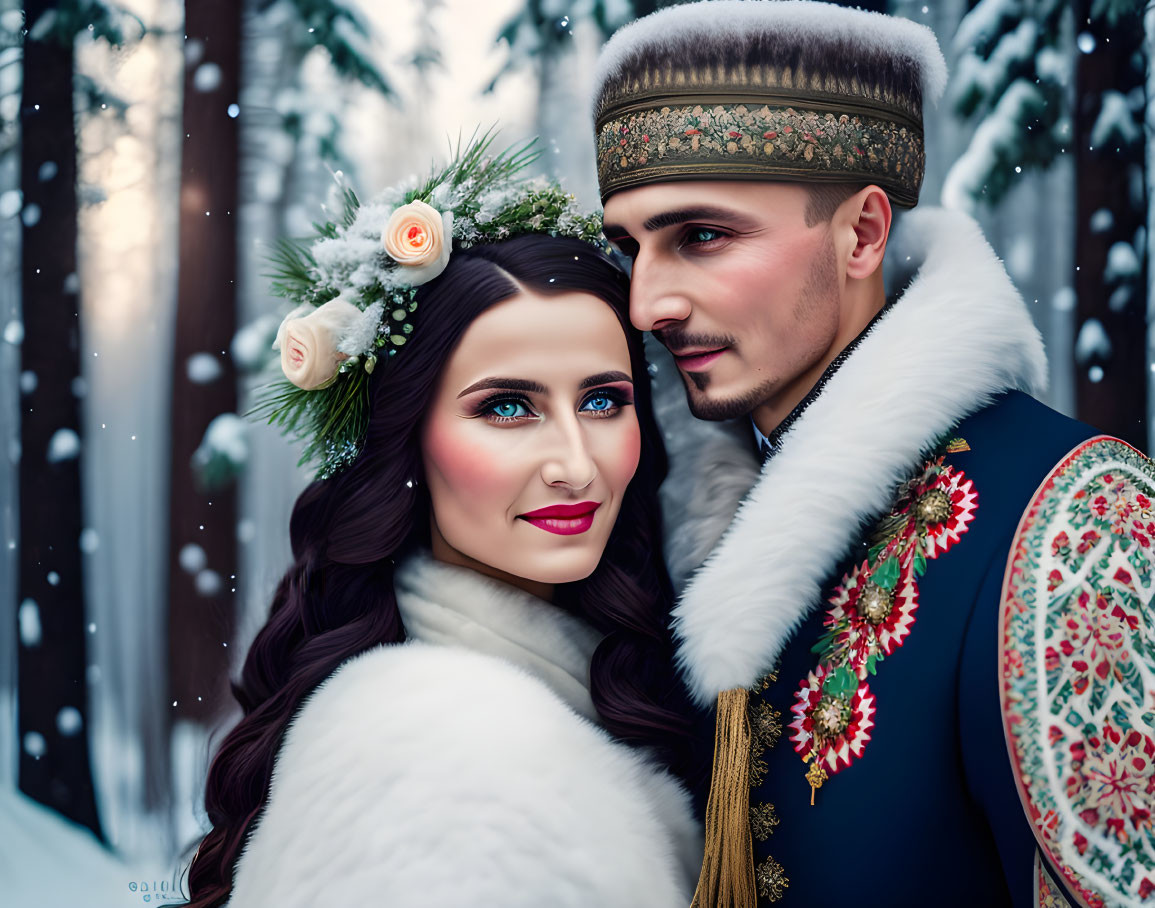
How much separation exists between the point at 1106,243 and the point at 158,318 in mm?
3473

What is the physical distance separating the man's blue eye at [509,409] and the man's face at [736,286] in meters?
0.38

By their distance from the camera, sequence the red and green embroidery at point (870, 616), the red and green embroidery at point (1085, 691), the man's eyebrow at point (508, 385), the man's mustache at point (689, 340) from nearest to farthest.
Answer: the red and green embroidery at point (1085, 691), the red and green embroidery at point (870, 616), the man's eyebrow at point (508, 385), the man's mustache at point (689, 340)

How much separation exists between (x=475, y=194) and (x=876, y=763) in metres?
1.65

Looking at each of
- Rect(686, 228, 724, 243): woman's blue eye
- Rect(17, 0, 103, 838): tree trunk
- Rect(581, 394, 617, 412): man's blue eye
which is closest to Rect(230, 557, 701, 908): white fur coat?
Rect(581, 394, 617, 412): man's blue eye

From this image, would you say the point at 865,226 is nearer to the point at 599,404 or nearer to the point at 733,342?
the point at 733,342

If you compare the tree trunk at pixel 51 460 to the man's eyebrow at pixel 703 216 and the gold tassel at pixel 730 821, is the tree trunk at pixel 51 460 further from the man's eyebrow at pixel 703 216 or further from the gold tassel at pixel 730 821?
the gold tassel at pixel 730 821

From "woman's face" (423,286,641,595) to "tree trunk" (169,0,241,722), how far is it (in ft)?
5.26

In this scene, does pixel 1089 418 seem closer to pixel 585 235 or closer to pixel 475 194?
pixel 585 235

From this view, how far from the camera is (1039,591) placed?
1.66 meters

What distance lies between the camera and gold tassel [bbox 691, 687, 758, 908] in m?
→ 1.89

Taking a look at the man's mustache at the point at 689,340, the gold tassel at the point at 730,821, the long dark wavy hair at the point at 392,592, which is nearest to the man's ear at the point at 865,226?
the man's mustache at the point at 689,340

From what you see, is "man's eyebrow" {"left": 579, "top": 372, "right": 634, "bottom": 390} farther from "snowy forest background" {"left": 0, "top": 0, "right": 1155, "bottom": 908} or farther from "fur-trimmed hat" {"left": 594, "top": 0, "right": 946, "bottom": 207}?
"snowy forest background" {"left": 0, "top": 0, "right": 1155, "bottom": 908}

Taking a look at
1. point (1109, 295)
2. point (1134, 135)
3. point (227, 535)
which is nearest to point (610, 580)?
point (227, 535)

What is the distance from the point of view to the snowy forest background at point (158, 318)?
11.1ft
